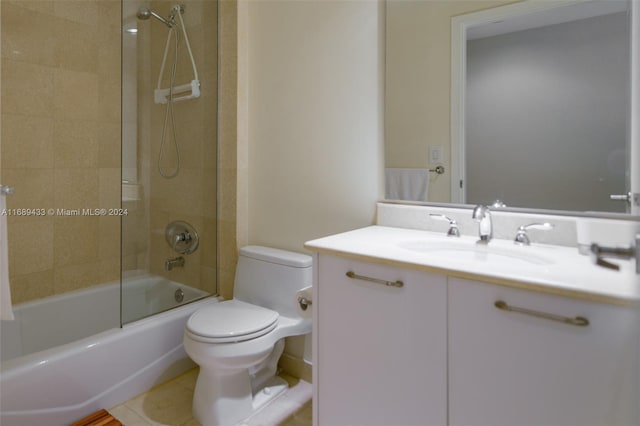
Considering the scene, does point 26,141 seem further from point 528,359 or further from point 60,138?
point 528,359

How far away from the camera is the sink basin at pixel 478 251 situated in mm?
1211

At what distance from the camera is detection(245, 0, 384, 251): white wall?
5.76ft

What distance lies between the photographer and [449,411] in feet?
3.49

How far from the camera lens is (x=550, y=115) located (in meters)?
1.34

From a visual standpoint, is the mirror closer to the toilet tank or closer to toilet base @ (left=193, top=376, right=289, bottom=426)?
the toilet tank

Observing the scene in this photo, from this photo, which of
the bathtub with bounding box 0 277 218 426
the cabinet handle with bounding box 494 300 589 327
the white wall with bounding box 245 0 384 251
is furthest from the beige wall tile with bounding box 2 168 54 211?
the cabinet handle with bounding box 494 300 589 327

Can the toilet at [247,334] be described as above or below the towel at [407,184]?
below

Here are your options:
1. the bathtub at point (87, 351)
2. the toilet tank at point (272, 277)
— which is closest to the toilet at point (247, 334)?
the toilet tank at point (272, 277)

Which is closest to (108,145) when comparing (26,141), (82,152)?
(82,152)

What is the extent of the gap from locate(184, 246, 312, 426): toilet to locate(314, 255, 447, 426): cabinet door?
383 millimetres

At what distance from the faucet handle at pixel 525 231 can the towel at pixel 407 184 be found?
0.42m

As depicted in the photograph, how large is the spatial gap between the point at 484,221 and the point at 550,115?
1.39ft

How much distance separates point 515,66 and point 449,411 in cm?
119

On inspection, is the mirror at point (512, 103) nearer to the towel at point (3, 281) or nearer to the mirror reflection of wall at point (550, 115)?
the mirror reflection of wall at point (550, 115)
